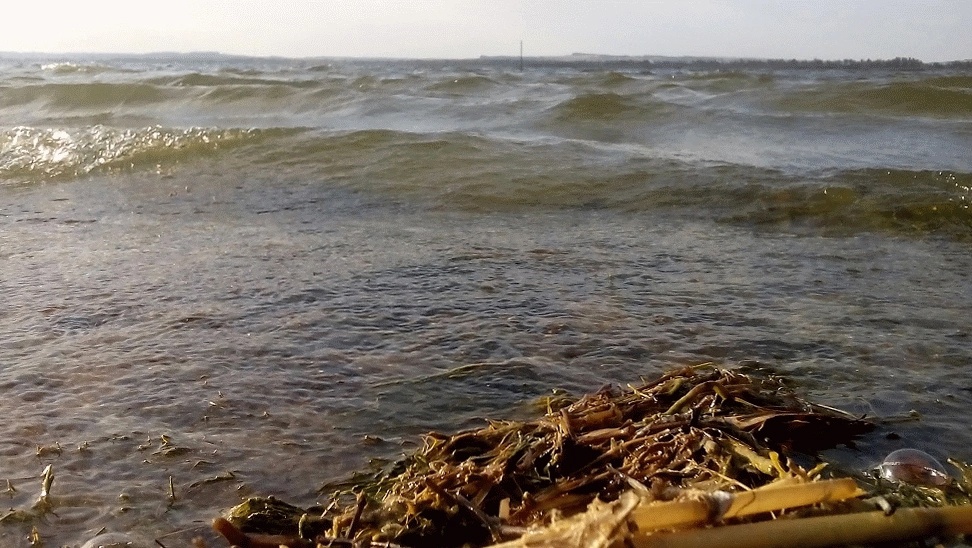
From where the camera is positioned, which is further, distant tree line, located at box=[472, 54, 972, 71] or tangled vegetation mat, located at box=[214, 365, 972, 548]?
distant tree line, located at box=[472, 54, 972, 71]

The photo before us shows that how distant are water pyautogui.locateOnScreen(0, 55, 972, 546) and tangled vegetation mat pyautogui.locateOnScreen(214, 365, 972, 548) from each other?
183 mm

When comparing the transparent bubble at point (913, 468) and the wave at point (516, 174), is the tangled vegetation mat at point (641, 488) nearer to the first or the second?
the transparent bubble at point (913, 468)

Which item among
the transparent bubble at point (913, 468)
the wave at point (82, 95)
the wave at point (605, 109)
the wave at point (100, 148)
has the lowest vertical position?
the transparent bubble at point (913, 468)

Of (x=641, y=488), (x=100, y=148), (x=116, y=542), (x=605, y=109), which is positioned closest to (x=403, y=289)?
(x=116, y=542)

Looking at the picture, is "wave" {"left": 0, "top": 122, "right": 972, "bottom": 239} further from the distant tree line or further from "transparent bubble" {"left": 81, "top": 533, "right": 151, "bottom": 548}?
the distant tree line

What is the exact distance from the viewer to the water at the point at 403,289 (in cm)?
234

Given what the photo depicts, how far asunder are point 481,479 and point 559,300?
6.44 feet

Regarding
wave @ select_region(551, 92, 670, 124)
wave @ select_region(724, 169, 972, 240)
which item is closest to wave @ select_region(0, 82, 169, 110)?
wave @ select_region(551, 92, 670, 124)

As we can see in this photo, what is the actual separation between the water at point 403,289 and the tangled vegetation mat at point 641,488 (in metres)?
0.18

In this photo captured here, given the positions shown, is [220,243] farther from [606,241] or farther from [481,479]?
[481,479]

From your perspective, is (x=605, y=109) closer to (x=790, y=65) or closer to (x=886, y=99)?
(x=886, y=99)

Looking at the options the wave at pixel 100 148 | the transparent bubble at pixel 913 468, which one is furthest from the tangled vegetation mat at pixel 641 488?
the wave at pixel 100 148

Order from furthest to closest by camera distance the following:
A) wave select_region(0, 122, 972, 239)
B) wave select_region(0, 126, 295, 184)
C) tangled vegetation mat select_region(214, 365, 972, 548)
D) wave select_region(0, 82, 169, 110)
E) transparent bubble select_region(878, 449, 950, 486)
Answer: wave select_region(0, 82, 169, 110), wave select_region(0, 126, 295, 184), wave select_region(0, 122, 972, 239), transparent bubble select_region(878, 449, 950, 486), tangled vegetation mat select_region(214, 365, 972, 548)

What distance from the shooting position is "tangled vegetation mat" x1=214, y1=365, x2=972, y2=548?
124 cm
